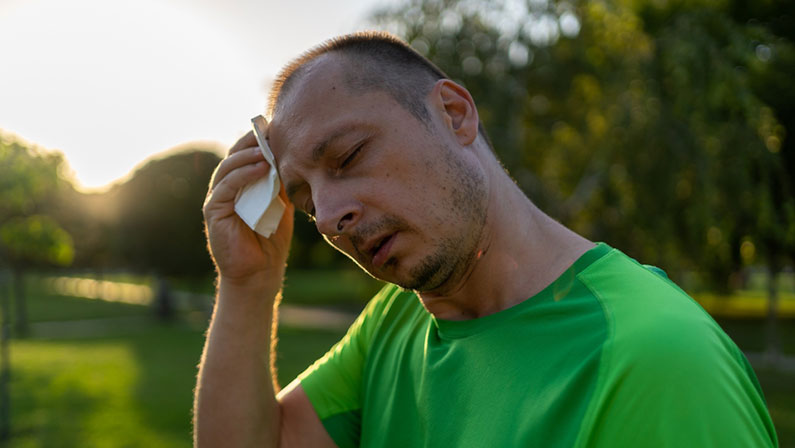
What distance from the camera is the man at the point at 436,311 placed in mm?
1042

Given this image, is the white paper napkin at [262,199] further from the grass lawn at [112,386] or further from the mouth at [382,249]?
the grass lawn at [112,386]

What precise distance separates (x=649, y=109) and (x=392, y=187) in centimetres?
807

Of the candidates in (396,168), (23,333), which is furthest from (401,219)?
(23,333)

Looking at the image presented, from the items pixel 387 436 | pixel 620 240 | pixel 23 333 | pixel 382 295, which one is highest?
pixel 382 295

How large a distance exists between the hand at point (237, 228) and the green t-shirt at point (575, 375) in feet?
1.47

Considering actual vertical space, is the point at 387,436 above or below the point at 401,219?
below

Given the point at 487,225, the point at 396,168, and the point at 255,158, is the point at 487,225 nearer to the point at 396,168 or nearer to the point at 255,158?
the point at 396,168

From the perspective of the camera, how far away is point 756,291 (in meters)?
46.8

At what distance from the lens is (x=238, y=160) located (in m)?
1.83

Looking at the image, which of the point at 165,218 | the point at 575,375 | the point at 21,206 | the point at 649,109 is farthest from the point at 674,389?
the point at 165,218

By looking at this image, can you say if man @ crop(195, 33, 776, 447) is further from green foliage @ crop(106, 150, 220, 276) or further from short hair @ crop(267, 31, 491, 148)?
green foliage @ crop(106, 150, 220, 276)

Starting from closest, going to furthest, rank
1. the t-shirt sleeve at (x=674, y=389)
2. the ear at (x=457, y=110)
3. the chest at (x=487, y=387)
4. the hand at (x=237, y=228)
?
the t-shirt sleeve at (x=674, y=389), the chest at (x=487, y=387), the ear at (x=457, y=110), the hand at (x=237, y=228)

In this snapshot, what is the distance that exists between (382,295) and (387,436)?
0.48 m

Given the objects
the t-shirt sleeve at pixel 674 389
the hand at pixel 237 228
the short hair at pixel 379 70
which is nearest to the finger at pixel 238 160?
the hand at pixel 237 228
